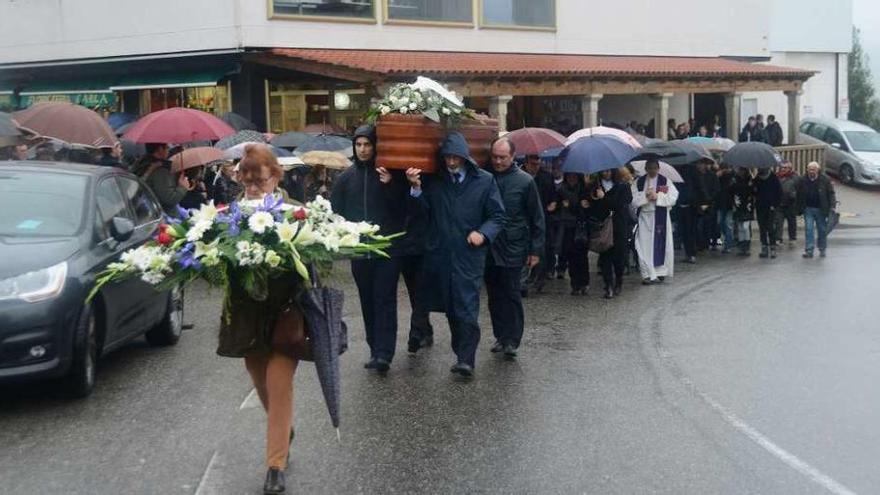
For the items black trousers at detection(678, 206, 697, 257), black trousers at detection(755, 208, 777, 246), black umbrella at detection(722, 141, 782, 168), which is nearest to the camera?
black trousers at detection(678, 206, 697, 257)

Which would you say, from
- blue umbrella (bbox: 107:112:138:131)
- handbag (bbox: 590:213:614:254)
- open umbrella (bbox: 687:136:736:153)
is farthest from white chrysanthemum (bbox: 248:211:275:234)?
blue umbrella (bbox: 107:112:138:131)

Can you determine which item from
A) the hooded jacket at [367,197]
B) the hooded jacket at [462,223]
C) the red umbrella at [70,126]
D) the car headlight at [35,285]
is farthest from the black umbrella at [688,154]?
the car headlight at [35,285]

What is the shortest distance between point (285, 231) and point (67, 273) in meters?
2.62

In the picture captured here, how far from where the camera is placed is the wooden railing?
28500 mm

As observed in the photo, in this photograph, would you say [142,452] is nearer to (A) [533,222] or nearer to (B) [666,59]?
(A) [533,222]

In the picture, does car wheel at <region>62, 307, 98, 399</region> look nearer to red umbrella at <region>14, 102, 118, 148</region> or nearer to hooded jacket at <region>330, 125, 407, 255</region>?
hooded jacket at <region>330, 125, 407, 255</region>

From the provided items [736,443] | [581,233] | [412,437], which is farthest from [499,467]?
[581,233]

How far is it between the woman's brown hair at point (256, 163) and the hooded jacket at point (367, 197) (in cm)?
211

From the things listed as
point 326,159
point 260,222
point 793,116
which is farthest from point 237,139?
point 793,116

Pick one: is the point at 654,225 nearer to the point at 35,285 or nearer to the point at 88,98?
the point at 35,285

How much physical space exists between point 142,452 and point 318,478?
1.22m

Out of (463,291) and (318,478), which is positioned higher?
(463,291)

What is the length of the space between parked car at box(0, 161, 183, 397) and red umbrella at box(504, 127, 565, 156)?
539 centimetres

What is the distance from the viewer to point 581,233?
12922 mm
